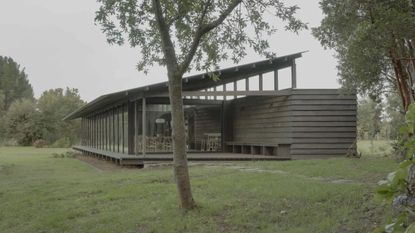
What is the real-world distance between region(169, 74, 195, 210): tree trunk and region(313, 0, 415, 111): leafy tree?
3.15m

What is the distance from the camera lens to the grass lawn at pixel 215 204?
589cm

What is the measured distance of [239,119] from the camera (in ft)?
64.4

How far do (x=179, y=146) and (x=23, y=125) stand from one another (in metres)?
44.2

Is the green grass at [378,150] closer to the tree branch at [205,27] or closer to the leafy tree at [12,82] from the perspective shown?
the tree branch at [205,27]

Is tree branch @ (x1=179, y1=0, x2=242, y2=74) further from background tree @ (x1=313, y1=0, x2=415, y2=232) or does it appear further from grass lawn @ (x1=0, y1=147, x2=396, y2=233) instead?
background tree @ (x1=313, y1=0, x2=415, y2=232)

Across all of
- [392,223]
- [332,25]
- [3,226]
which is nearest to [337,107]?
[332,25]

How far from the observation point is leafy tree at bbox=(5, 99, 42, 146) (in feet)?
153

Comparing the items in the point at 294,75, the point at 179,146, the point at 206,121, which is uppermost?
the point at 294,75

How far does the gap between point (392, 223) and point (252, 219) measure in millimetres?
4750

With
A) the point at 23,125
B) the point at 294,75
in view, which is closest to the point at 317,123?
the point at 294,75

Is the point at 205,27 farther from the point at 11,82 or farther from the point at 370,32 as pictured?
the point at 11,82

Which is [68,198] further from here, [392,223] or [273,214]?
[392,223]

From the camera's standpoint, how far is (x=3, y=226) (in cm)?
697

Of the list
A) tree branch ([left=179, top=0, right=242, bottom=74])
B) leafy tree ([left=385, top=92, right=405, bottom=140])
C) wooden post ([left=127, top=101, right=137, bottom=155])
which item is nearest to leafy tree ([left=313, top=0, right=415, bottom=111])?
leafy tree ([left=385, top=92, right=405, bottom=140])
